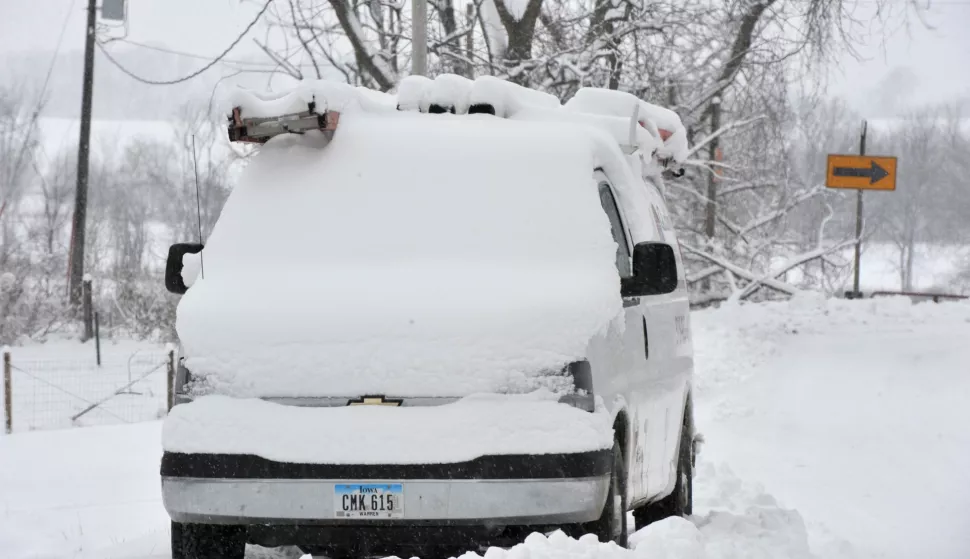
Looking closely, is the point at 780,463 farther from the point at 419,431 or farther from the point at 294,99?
the point at 419,431

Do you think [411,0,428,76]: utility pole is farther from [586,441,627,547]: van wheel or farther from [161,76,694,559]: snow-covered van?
[586,441,627,547]: van wheel

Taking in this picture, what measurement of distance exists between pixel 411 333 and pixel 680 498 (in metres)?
3.38

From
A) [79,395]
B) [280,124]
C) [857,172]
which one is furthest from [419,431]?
[857,172]

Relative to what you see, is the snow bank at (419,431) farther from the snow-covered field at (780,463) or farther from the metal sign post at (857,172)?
the metal sign post at (857,172)

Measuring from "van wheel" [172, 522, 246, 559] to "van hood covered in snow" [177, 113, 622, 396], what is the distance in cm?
66

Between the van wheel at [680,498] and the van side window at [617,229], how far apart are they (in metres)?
1.88

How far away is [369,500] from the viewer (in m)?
4.86

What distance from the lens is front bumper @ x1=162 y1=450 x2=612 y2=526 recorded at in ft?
15.8

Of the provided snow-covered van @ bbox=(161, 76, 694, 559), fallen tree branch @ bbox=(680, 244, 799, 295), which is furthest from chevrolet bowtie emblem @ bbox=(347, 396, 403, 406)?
fallen tree branch @ bbox=(680, 244, 799, 295)

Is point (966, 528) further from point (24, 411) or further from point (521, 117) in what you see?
point (24, 411)

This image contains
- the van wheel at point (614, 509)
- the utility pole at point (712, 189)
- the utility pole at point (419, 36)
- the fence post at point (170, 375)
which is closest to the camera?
the van wheel at point (614, 509)

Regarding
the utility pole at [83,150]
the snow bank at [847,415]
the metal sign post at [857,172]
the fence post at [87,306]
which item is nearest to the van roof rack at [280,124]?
the snow bank at [847,415]

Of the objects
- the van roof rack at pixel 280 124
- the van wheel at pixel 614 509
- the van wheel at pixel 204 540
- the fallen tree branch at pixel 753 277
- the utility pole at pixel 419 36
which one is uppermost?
the utility pole at pixel 419 36

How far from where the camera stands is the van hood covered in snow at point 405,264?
4934mm
